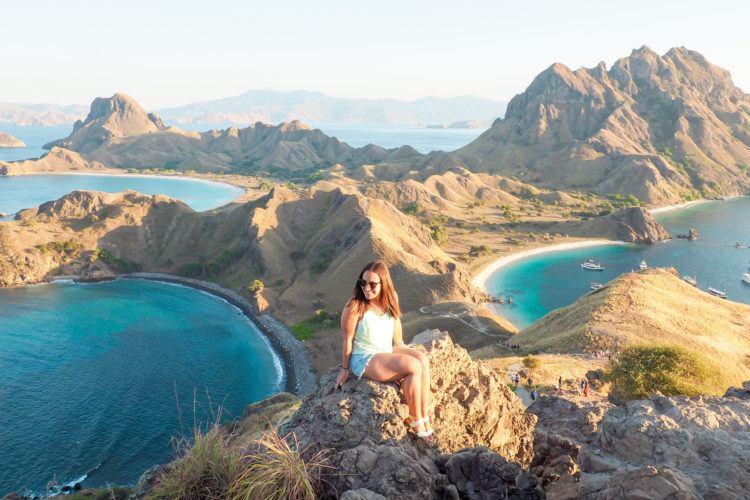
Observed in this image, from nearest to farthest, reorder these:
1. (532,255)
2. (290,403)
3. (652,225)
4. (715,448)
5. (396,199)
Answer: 1. (715,448)
2. (290,403)
3. (532,255)
4. (652,225)
5. (396,199)

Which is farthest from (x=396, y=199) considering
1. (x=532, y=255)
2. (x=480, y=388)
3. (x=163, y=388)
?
(x=480, y=388)

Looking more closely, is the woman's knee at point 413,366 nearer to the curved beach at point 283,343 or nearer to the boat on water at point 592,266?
the curved beach at point 283,343

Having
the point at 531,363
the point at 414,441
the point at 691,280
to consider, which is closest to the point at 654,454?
the point at 414,441

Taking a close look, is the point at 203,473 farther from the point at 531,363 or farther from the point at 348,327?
the point at 531,363

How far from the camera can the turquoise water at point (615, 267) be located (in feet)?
301

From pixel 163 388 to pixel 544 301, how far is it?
69317 millimetres

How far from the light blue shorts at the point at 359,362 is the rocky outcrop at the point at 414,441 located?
10.0 inches

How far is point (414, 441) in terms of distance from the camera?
969cm

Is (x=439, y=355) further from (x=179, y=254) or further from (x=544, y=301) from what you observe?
(x=179, y=254)

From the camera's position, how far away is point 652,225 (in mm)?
135875

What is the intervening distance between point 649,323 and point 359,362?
51288mm

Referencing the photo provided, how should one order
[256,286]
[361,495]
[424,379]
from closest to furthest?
1. [361,495]
2. [424,379]
3. [256,286]

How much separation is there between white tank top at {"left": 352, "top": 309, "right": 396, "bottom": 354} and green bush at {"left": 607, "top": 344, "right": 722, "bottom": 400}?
84.8 feet

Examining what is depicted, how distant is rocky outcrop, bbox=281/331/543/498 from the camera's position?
8.44m
